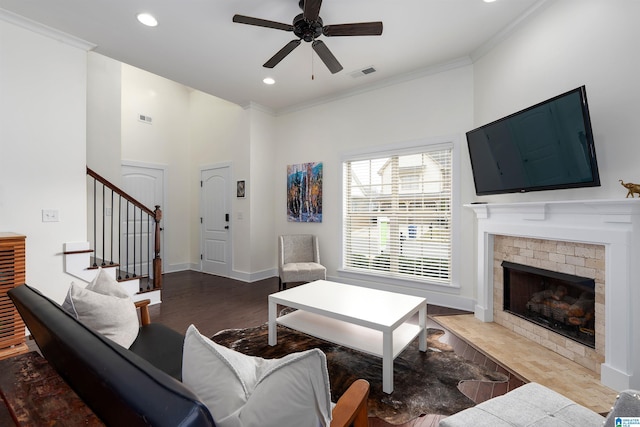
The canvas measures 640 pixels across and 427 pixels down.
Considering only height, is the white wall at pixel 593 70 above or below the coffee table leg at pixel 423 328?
above

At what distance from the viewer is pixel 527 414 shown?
1.16 meters

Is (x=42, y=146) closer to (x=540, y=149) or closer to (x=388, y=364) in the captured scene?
(x=388, y=364)

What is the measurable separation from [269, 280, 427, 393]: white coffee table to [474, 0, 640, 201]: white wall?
5.67ft

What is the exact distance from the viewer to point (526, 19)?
9.25 feet

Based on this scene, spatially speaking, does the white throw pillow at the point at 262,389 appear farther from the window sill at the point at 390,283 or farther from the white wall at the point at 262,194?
the white wall at the point at 262,194

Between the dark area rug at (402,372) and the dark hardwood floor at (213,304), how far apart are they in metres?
0.34

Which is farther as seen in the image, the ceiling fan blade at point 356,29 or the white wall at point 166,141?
the white wall at point 166,141

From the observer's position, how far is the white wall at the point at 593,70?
2.04 m

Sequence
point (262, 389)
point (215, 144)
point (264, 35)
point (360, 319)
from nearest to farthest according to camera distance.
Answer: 1. point (262, 389)
2. point (360, 319)
3. point (264, 35)
4. point (215, 144)

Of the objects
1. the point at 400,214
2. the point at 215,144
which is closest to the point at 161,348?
the point at 400,214

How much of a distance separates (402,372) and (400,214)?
232 cm

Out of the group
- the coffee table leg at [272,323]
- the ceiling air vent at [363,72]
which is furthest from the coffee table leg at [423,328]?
the ceiling air vent at [363,72]

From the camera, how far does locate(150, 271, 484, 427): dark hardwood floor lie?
3.22m

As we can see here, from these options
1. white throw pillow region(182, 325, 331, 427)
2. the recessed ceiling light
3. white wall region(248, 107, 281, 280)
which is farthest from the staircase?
white throw pillow region(182, 325, 331, 427)
